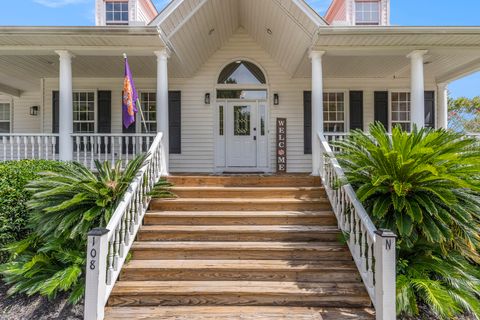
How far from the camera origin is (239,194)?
210 inches

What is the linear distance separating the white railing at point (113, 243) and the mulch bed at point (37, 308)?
475mm

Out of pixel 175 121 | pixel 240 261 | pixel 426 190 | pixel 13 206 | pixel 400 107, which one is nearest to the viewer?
pixel 426 190

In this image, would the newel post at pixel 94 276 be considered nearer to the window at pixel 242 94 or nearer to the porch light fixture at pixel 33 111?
the window at pixel 242 94

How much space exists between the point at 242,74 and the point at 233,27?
114cm

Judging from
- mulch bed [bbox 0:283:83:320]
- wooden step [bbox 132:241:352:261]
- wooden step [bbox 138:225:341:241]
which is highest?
wooden step [bbox 138:225:341:241]

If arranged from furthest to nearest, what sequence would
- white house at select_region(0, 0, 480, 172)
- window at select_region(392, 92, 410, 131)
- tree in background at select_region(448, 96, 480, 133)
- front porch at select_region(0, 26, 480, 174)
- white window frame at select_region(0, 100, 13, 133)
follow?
1. tree in background at select_region(448, 96, 480, 133)
2. white window frame at select_region(0, 100, 13, 133)
3. window at select_region(392, 92, 410, 131)
4. front porch at select_region(0, 26, 480, 174)
5. white house at select_region(0, 0, 480, 172)

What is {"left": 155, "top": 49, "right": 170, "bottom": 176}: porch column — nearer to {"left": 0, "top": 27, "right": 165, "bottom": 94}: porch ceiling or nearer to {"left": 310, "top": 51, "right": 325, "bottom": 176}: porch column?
{"left": 0, "top": 27, "right": 165, "bottom": 94}: porch ceiling

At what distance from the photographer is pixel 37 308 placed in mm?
3686

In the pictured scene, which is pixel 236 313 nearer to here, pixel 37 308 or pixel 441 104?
pixel 37 308

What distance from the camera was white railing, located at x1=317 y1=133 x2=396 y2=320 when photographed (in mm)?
3127

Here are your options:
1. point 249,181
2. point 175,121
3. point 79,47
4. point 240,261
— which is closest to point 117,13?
point 175,121

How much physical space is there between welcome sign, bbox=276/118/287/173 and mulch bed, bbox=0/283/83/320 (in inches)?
215

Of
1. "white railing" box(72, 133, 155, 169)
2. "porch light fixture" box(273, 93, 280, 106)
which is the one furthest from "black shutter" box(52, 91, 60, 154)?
"porch light fixture" box(273, 93, 280, 106)

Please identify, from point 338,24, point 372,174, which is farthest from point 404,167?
point 338,24
